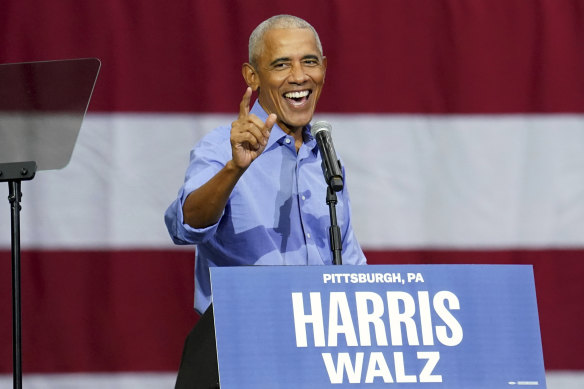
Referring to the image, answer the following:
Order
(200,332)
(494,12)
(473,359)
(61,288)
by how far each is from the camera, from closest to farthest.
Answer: (473,359) < (200,332) < (61,288) < (494,12)

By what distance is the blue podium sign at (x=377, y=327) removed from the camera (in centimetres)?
130

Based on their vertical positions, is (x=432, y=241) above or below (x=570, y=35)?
below

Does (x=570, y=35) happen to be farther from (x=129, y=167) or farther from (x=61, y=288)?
(x=61, y=288)

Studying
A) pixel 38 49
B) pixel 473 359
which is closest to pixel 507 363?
pixel 473 359

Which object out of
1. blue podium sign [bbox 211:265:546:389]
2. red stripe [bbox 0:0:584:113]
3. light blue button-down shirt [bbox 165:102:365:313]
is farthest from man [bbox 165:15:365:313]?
red stripe [bbox 0:0:584:113]

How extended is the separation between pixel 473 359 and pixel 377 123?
1.38 metres

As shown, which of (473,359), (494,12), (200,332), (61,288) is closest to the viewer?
(473,359)

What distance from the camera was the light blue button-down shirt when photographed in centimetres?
188

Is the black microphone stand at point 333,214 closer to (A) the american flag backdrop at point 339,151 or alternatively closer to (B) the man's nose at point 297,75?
(B) the man's nose at point 297,75

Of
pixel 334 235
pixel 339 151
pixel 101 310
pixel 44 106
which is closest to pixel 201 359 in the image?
pixel 334 235

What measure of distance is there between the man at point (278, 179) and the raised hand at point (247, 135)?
210 mm

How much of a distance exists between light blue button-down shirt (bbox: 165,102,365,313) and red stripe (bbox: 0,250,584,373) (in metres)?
0.62

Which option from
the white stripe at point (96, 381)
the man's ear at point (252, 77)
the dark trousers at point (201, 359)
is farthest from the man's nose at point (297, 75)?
the white stripe at point (96, 381)

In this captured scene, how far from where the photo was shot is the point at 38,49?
2562mm
